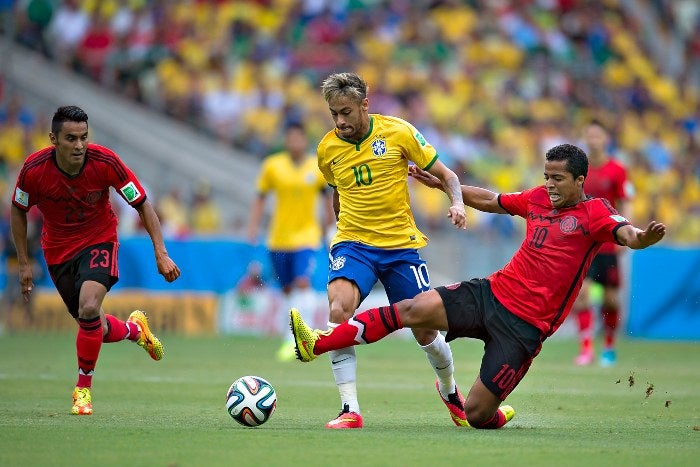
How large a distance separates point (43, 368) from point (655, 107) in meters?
18.2

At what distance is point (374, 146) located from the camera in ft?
29.9

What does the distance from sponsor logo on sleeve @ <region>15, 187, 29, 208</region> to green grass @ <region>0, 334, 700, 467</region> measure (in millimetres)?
1528

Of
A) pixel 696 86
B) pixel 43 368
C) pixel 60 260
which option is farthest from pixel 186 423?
pixel 696 86

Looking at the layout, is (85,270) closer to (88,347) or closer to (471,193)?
(88,347)

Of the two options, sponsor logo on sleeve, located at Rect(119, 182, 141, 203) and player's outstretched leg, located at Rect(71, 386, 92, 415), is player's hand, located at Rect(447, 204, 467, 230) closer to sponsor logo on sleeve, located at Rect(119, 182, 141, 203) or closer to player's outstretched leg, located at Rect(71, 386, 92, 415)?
sponsor logo on sleeve, located at Rect(119, 182, 141, 203)

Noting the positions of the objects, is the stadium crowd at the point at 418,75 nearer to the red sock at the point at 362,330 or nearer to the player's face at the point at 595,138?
the player's face at the point at 595,138

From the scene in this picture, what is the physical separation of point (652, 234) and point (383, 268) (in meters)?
2.07

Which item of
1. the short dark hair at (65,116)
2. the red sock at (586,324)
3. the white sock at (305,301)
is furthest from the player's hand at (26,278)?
the red sock at (586,324)

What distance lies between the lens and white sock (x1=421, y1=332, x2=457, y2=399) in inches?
354

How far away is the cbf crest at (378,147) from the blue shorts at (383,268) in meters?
0.66

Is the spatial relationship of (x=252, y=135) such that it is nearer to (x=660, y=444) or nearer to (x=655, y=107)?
(x=655, y=107)

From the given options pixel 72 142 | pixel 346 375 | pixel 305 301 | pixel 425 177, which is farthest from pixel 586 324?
pixel 72 142

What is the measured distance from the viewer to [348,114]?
8922mm

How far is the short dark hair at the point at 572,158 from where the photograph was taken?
8.52m
